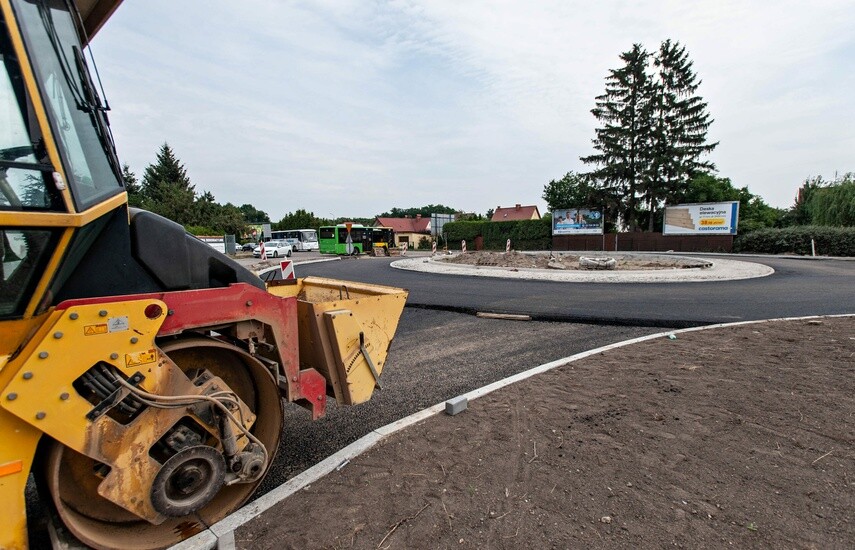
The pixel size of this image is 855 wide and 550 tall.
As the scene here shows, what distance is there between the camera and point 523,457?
120 inches

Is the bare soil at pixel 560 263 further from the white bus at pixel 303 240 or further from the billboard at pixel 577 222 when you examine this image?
the white bus at pixel 303 240

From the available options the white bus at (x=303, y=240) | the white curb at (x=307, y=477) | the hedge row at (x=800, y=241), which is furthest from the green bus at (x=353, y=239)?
the white curb at (x=307, y=477)

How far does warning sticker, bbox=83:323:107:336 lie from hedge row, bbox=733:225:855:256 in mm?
36057

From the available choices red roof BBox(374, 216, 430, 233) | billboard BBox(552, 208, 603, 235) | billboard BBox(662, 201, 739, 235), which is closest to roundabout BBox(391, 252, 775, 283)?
billboard BBox(662, 201, 739, 235)

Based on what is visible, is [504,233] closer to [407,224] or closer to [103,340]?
[407,224]

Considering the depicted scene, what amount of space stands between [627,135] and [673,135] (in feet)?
12.7

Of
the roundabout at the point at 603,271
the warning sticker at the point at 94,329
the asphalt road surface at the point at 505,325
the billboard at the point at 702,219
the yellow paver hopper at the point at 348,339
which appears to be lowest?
the asphalt road surface at the point at 505,325

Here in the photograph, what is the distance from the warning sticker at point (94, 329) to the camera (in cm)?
186

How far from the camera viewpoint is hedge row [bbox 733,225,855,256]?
84.7 feet

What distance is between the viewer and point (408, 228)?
8094cm

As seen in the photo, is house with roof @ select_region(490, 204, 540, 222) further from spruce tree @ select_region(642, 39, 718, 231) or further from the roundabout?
the roundabout

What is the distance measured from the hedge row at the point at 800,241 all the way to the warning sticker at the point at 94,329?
118ft

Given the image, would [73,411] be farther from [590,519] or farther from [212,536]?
[590,519]

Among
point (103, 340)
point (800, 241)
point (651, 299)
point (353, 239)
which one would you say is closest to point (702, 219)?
point (800, 241)
